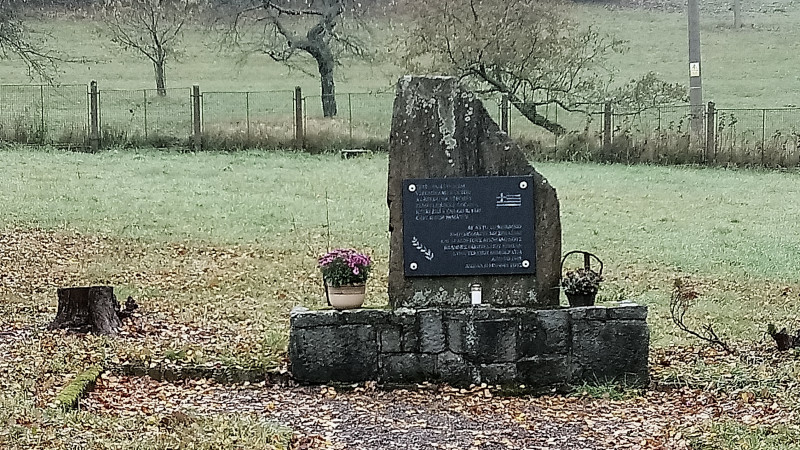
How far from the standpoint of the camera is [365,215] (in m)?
15.5

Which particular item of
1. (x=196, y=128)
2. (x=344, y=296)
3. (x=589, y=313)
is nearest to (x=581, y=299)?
(x=589, y=313)

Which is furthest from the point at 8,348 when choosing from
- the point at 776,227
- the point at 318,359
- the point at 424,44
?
the point at 424,44

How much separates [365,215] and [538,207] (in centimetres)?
812

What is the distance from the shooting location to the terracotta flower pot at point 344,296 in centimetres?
734

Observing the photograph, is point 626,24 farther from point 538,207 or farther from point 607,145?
point 538,207

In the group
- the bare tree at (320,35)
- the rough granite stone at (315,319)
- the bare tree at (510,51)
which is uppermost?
the bare tree at (320,35)

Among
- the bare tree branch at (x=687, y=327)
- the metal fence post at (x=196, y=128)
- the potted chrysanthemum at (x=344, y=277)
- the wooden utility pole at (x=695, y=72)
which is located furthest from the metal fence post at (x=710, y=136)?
the potted chrysanthemum at (x=344, y=277)

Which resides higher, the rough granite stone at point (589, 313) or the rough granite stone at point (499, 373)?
the rough granite stone at point (589, 313)

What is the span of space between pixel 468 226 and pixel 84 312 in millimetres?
3231

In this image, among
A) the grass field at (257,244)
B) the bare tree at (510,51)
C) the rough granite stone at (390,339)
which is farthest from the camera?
the bare tree at (510,51)

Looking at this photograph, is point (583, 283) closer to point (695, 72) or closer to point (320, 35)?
point (695, 72)

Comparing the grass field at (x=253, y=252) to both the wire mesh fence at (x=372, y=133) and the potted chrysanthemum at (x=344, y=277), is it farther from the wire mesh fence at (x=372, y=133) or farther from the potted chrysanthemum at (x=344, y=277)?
the potted chrysanthemum at (x=344, y=277)

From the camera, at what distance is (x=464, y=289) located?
7.53 m

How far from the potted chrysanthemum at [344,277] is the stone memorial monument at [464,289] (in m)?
0.09
